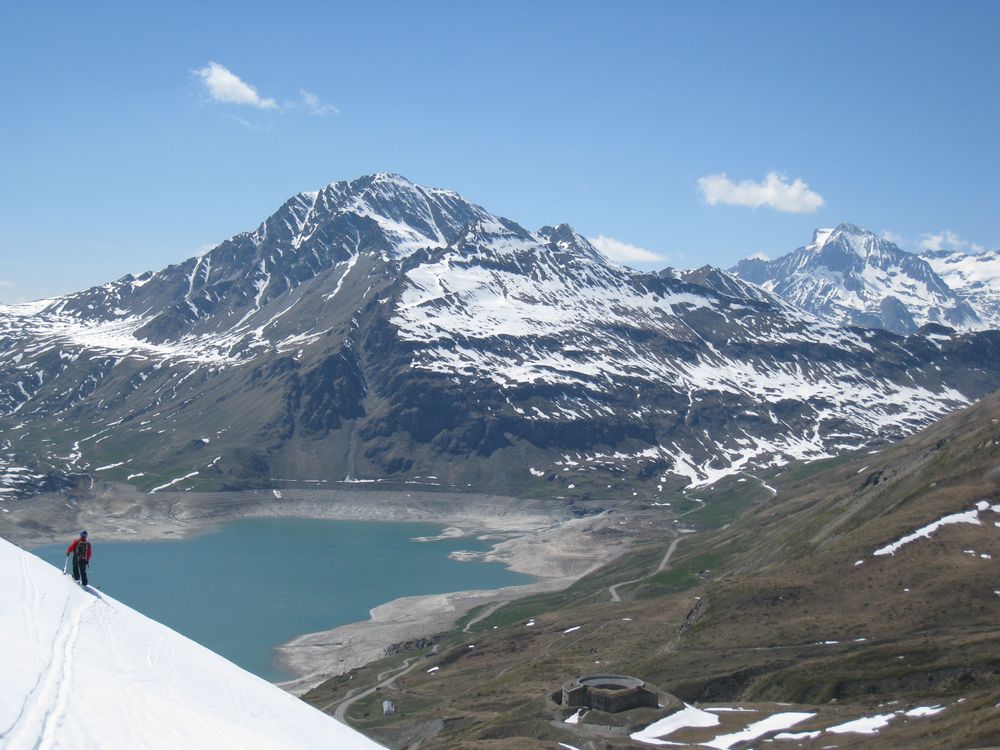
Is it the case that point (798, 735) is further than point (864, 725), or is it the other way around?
point (798, 735)

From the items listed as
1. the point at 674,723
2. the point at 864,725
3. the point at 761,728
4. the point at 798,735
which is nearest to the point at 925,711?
the point at 864,725

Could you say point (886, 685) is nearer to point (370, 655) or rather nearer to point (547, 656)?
point (547, 656)

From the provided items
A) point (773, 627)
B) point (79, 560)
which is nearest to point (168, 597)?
point (773, 627)

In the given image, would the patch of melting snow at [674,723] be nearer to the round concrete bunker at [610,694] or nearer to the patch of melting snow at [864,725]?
the round concrete bunker at [610,694]

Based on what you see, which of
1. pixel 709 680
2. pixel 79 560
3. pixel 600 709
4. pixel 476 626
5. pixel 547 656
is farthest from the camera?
pixel 476 626

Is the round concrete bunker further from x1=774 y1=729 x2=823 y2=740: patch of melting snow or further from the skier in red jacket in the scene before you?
the skier in red jacket

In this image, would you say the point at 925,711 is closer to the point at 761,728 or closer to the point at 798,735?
the point at 798,735

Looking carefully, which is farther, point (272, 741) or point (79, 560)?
point (79, 560)
